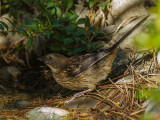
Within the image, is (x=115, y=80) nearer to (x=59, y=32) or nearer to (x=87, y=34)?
(x=87, y=34)

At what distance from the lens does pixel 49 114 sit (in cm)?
309

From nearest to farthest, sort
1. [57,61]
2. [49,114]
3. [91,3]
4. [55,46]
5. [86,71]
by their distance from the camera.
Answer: [49,114]
[86,71]
[57,61]
[55,46]
[91,3]

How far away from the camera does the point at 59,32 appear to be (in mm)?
4551

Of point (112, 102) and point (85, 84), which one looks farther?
point (85, 84)

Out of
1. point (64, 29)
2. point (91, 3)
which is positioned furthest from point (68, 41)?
point (91, 3)

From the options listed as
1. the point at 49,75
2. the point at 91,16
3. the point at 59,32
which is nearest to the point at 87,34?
the point at 59,32

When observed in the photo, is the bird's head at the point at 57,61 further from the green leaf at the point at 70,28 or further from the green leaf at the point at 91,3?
the green leaf at the point at 91,3

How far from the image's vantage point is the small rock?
3.05 meters

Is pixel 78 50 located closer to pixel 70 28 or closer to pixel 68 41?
pixel 68 41

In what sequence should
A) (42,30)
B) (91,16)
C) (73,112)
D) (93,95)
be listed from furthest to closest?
(91,16) < (42,30) < (93,95) < (73,112)

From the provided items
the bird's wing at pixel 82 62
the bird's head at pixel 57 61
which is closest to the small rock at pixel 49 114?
the bird's wing at pixel 82 62

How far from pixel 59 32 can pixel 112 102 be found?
2.02 metres

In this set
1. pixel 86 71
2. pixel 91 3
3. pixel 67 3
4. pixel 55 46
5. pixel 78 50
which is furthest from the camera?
pixel 91 3

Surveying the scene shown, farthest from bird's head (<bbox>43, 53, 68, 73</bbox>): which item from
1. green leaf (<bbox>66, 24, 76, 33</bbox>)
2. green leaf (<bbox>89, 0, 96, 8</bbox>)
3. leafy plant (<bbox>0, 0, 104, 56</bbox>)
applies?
green leaf (<bbox>89, 0, 96, 8</bbox>)
